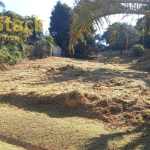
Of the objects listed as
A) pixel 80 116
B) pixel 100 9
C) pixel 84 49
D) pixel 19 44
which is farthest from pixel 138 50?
pixel 100 9

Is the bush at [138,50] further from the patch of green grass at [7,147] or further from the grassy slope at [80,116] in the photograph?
the patch of green grass at [7,147]

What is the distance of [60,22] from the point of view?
843 inches

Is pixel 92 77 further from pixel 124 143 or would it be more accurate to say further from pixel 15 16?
pixel 15 16

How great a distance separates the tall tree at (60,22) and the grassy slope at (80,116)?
1220 cm

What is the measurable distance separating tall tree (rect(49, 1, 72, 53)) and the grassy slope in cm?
1220

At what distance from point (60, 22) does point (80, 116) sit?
16.4m

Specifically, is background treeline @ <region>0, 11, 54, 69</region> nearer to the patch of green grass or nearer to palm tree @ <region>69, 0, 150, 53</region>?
the patch of green grass

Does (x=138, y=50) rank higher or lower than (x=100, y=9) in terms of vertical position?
lower

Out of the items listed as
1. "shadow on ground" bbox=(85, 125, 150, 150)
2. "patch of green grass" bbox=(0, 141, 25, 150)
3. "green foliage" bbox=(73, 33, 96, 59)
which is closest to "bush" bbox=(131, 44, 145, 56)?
"green foliage" bbox=(73, 33, 96, 59)

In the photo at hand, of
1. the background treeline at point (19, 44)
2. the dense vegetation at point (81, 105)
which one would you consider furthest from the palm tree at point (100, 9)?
the background treeline at point (19, 44)

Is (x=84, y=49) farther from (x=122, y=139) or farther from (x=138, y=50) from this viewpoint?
(x=122, y=139)

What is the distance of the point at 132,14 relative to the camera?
4.62 m

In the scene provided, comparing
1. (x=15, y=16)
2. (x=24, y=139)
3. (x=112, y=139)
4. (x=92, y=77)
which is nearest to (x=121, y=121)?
(x=112, y=139)

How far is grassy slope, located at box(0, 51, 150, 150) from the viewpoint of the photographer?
183 inches
